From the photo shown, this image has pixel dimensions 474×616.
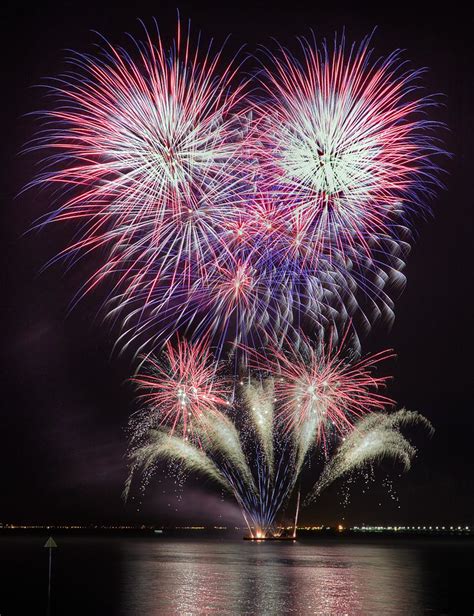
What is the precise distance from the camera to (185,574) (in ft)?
137

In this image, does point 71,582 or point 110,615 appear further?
point 71,582

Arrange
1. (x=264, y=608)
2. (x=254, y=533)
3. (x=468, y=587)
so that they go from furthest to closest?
(x=254, y=533) < (x=468, y=587) < (x=264, y=608)

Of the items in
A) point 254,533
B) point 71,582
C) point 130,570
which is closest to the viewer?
point 71,582

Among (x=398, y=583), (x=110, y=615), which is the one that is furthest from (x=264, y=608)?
(x=398, y=583)

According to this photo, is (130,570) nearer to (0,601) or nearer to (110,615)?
(0,601)

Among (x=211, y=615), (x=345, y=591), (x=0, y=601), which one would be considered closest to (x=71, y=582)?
(x=0, y=601)

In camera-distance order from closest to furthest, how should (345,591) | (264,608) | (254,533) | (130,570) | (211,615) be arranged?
1. (211,615)
2. (264,608)
3. (345,591)
4. (130,570)
5. (254,533)

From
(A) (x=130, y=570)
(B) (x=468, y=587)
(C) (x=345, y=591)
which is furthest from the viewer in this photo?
(A) (x=130, y=570)

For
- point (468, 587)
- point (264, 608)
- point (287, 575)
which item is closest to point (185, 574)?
point (287, 575)

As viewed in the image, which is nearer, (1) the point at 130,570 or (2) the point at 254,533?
(1) the point at 130,570

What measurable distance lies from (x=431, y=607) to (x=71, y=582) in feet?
62.4

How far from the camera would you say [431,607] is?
24.8 meters

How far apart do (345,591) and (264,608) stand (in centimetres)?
736

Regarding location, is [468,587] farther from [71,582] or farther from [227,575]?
[71,582]
